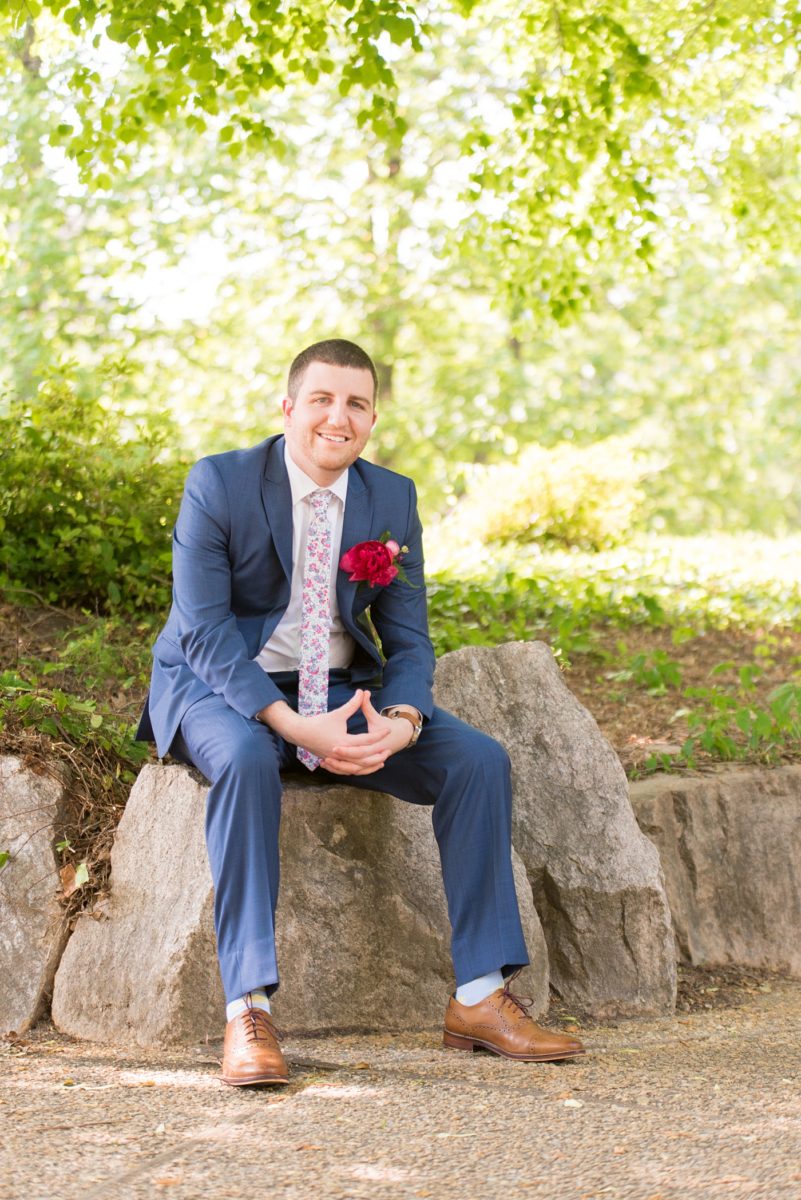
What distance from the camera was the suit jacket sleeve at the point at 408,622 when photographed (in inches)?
152

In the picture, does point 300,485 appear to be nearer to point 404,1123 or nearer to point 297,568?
point 297,568

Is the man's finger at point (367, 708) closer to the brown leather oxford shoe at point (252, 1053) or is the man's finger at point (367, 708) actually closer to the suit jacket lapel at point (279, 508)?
the suit jacket lapel at point (279, 508)

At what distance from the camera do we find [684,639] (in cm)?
728

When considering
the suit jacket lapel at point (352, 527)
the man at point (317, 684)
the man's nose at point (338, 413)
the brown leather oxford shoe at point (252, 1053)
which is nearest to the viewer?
the brown leather oxford shoe at point (252, 1053)

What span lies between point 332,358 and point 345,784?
1.26 metres

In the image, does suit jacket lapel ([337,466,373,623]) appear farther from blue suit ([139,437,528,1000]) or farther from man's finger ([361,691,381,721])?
man's finger ([361,691,381,721])

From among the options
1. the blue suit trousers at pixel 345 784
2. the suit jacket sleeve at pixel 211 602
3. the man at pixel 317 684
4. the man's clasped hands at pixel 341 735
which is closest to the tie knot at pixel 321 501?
the man at pixel 317 684

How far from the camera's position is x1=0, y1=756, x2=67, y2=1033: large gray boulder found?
3885 mm

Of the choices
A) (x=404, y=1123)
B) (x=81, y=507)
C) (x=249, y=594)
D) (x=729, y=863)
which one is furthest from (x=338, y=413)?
(x=81, y=507)

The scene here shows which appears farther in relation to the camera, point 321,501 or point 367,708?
point 321,501

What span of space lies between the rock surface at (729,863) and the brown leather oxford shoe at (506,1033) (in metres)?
1.36

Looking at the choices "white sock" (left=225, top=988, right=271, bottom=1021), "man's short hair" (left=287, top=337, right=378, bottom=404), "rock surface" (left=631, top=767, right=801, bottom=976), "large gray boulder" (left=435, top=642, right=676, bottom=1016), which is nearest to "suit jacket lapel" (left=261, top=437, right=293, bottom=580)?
"man's short hair" (left=287, top=337, right=378, bottom=404)

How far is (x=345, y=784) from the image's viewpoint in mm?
3844

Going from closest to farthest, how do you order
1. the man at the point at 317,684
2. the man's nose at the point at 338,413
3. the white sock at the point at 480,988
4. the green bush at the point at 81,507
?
the man at the point at 317,684 → the white sock at the point at 480,988 → the man's nose at the point at 338,413 → the green bush at the point at 81,507
